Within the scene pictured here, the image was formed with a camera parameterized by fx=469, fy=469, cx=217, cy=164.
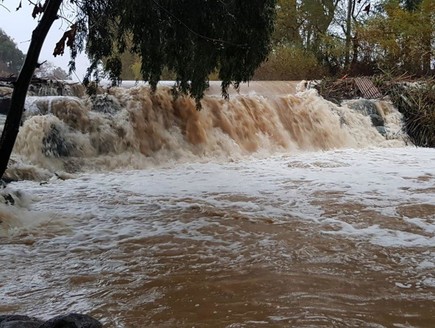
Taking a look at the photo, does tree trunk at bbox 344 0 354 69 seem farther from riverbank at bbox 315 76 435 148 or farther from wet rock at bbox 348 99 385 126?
wet rock at bbox 348 99 385 126

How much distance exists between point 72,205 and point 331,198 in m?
2.83

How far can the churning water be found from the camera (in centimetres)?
247

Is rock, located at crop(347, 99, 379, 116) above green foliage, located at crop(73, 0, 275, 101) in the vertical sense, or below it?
below

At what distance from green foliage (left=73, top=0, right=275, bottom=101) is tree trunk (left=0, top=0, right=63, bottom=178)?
0.71 m

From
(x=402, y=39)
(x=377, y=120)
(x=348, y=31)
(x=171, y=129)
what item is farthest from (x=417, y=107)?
(x=171, y=129)

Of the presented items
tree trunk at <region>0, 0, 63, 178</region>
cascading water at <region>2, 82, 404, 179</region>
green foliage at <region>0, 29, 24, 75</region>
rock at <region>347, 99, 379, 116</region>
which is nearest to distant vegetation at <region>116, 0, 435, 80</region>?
rock at <region>347, 99, 379, 116</region>

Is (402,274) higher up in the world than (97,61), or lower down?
lower down

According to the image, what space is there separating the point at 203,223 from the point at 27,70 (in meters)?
1.97

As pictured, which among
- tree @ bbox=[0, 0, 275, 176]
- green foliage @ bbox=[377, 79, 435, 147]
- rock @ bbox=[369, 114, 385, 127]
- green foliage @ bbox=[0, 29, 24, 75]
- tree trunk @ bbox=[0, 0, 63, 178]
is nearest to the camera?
tree trunk @ bbox=[0, 0, 63, 178]

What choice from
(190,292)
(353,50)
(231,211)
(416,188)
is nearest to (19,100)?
(190,292)

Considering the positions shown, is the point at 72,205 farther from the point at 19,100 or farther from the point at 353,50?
the point at 353,50

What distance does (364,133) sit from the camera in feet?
37.8

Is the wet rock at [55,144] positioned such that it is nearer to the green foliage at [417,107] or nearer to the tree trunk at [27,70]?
the tree trunk at [27,70]

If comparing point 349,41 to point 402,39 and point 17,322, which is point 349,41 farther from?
point 17,322
